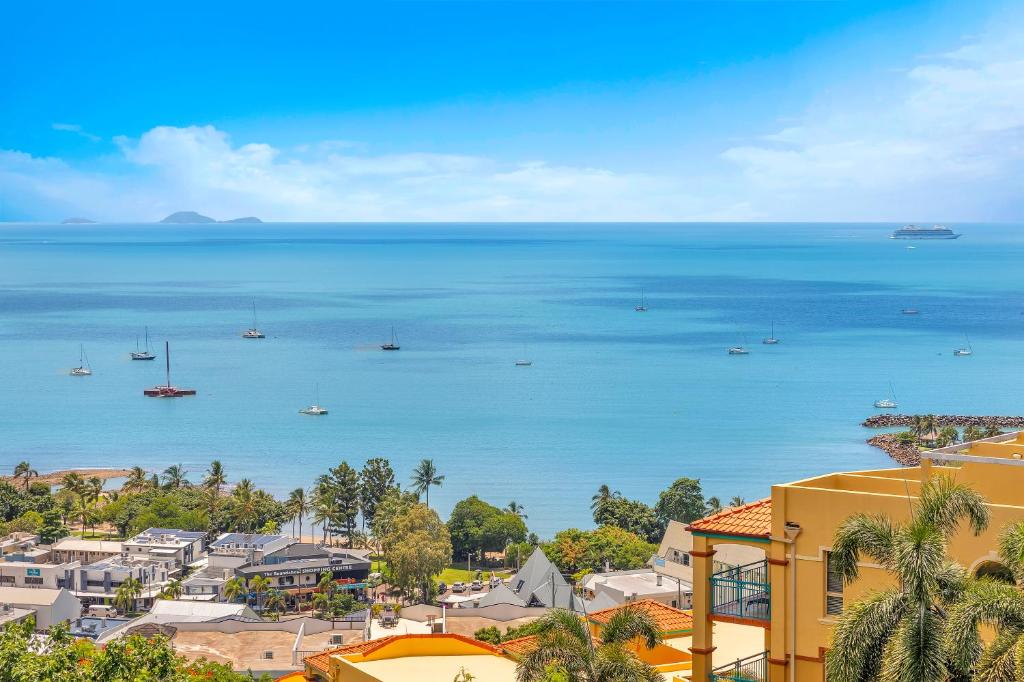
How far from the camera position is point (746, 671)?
16875 mm

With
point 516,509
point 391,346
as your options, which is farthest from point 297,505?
point 391,346

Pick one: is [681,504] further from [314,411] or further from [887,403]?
[314,411]

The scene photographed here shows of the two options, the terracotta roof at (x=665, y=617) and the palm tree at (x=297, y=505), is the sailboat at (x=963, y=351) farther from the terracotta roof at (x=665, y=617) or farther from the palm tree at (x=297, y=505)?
the terracotta roof at (x=665, y=617)

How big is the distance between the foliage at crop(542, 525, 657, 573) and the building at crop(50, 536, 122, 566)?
20.2 meters

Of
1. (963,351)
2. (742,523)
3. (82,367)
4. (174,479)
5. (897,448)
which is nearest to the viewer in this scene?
(742,523)

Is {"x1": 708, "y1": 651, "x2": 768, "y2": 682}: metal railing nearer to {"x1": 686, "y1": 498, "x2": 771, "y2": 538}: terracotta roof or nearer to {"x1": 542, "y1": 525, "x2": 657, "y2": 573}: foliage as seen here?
{"x1": 686, "y1": 498, "x2": 771, "y2": 538}: terracotta roof

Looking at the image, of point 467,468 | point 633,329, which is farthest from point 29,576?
point 633,329

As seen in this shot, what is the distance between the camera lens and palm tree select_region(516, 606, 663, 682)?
17.3 meters

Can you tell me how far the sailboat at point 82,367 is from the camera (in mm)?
132750

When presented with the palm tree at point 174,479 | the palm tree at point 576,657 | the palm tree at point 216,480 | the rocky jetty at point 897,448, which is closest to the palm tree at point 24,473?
the palm tree at point 174,479

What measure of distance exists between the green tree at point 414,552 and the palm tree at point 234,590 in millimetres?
6199

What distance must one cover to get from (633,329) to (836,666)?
525 feet

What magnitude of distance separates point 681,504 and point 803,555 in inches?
1984

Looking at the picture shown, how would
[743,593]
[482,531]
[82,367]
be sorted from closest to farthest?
[743,593]
[482,531]
[82,367]
